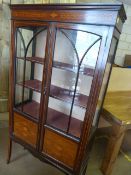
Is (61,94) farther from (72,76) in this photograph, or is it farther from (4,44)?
(4,44)

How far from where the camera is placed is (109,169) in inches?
70.9

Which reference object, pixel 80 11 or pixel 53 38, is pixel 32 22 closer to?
pixel 53 38

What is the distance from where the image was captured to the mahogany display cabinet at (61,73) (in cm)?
111

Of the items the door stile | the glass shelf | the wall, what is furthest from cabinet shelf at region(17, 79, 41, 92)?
the wall

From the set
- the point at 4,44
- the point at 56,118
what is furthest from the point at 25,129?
the point at 4,44

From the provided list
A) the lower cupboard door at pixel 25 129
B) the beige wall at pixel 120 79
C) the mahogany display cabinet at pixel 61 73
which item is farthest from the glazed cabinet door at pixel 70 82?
the beige wall at pixel 120 79

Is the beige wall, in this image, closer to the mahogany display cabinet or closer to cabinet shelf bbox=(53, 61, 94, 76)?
the mahogany display cabinet

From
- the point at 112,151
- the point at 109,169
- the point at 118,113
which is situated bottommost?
the point at 109,169

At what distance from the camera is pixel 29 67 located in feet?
5.65

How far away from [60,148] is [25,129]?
433 mm

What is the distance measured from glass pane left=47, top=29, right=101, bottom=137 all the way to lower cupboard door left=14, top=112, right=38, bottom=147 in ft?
0.68

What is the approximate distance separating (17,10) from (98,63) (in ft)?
2.76

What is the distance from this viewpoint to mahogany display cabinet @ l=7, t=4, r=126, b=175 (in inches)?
43.6

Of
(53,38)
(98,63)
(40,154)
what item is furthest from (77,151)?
(53,38)
